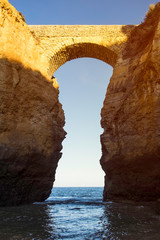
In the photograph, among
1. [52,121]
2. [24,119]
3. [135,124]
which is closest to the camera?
[135,124]

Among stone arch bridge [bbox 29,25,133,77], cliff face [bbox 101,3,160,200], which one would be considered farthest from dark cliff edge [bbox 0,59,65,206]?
stone arch bridge [bbox 29,25,133,77]

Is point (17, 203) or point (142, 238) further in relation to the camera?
point (17, 203)

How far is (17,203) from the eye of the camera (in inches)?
291

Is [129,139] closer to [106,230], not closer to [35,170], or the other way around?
[35,170]

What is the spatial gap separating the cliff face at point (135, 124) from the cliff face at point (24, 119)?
8.46 ft

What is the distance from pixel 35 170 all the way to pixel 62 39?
7421 millimetres

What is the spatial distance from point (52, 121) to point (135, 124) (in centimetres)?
368

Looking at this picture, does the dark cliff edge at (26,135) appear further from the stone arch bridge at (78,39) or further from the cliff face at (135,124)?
the stone arch bridge at (78,39)

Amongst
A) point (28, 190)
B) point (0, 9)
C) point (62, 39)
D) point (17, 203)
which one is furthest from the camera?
point (62, 39)

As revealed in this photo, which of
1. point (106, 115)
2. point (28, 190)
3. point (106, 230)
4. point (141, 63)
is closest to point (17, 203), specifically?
point (28, 190)

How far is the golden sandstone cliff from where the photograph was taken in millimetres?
7367

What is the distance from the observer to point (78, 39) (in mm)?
11320

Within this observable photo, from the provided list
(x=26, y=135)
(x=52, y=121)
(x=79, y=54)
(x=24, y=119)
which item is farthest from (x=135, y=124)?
(x=79, y=54)

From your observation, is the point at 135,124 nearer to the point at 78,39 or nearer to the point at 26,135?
the point at 26,135
